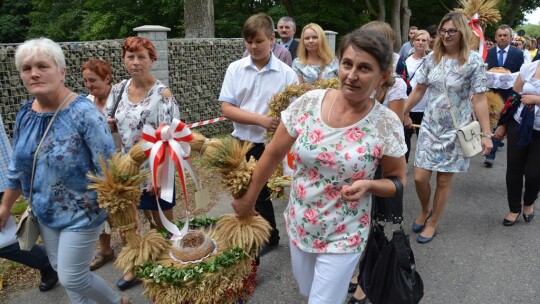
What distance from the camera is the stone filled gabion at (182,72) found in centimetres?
561

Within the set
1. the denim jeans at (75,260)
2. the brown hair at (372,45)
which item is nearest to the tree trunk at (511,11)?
the brown hair at (372,45)

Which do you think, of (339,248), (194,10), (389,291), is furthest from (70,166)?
(194,10)

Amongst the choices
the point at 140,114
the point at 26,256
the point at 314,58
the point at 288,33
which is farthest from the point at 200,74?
the point at 26,256

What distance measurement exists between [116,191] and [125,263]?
16.9 inches

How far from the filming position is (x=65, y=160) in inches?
95.8

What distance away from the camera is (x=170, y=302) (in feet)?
7.50

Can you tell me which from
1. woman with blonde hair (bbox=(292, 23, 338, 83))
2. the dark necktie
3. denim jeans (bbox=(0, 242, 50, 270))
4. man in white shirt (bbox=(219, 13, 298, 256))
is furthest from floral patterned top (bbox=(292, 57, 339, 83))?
the dark necktie

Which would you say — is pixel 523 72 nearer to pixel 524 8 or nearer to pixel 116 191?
pixel 116 191

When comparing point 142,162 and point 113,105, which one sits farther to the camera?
point 113,105

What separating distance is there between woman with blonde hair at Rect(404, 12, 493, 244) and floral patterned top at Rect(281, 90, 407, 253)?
84.3 inches

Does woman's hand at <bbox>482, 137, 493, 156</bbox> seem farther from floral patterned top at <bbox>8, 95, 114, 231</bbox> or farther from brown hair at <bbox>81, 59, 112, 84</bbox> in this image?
brown hair at <bbox>81, 59, 112, 84</bbox>

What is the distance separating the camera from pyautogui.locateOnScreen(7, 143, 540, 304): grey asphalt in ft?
11.2

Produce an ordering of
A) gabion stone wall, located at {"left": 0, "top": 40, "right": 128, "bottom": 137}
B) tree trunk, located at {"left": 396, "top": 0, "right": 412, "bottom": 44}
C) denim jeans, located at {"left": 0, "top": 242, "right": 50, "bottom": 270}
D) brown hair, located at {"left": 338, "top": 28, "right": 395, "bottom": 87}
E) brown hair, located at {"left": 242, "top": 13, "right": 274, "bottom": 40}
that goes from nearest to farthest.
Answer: brown hair, located at {"left": 338, "top": 28, "right": 395, "bottom": 87}
denim jeans, located at {"left": 0, "top": 242, "right": 50, "bottom": 270}
brown hair, located at {"left": 242, "top": 13, "right": 274, "bottom": 40}
gabion stone wall, located at {"left": 0, "top": 40, "right": 128, "bottom": 137}
tree trunk, located at {"left": 396, "top": 0, "right": 412, "bottom": 44}

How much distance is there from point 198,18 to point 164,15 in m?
11.0
